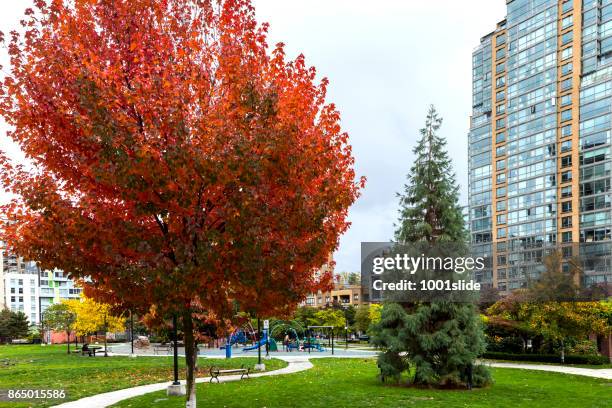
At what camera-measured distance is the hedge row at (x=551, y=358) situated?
34.3 metres

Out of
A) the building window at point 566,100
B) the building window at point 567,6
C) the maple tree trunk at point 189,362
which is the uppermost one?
the building window at point 567,6

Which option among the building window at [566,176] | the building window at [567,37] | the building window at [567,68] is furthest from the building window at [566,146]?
the building window at [567,37]

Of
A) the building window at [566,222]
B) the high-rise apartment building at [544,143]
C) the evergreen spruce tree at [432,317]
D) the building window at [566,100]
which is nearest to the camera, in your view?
the evergreen spruce tree at [432,317]

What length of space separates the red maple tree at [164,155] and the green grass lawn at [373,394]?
8.14 metres

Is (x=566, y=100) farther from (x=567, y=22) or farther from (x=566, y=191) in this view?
(x=566, y=191)

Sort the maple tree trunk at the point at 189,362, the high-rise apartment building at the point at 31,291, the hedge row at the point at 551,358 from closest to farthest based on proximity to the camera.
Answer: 1. the maple tree trunk at the point at 189,362
2. the hedge row at the point at 551,358
3. the high-rise apartment building at the point at 31,291

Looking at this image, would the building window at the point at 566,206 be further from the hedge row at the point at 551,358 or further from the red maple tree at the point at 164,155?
the red maple tree at the point at 164,155

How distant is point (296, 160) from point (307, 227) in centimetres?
140

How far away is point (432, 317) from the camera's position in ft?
72.3

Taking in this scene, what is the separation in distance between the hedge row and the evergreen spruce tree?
16707mm

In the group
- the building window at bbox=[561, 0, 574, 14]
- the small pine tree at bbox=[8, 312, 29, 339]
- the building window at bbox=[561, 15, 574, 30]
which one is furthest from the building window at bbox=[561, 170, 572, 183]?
the small pine tree at bbox=[8, 312, 29, 339]

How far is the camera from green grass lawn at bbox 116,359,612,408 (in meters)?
17.3

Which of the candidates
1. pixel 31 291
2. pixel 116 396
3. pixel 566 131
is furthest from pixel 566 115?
pixel 31 291

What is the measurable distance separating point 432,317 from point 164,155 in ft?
52.0
